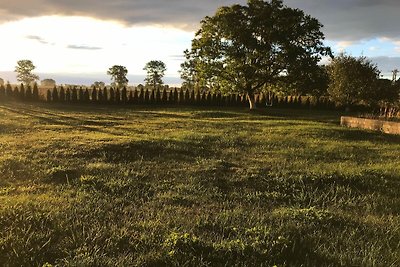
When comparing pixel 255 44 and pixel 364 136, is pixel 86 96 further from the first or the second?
pixel 364 136

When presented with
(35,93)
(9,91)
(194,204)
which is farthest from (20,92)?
(194,204)

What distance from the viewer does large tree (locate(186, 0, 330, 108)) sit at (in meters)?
27.7

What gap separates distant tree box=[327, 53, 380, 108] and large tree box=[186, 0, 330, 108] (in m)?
1.75

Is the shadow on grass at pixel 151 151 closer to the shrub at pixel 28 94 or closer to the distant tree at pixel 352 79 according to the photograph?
the distant tree at pixel 352 79

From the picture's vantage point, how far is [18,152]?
901 centimetres

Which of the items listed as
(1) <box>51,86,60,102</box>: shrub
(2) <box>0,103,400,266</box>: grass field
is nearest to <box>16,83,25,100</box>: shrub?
(1) <box>51,86,60,102</box>: shrub

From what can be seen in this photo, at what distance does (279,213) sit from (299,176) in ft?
7.20

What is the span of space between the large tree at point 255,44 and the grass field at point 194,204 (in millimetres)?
17854

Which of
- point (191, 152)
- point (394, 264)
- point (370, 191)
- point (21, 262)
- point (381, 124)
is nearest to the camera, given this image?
point (21, 262)

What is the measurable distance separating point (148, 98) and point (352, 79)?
17.0 metres

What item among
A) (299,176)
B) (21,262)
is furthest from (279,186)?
(21,262)

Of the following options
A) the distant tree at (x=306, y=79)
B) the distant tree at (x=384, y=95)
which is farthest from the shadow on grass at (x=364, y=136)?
the distant tree at (x=384, y=95)

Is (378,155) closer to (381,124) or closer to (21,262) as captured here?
(381,124)

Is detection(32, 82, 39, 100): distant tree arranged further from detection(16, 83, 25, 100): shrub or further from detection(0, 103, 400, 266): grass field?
detection(0, 103, 400, 266): grass field
